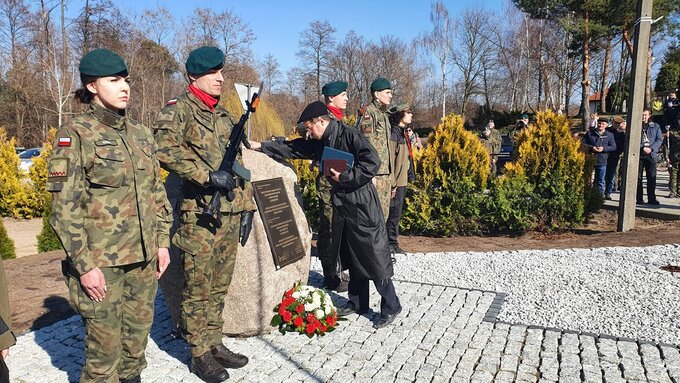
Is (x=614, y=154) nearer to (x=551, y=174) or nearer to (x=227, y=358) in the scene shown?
(x=551, y=174)

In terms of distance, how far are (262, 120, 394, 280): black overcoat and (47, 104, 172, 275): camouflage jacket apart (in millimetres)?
1694

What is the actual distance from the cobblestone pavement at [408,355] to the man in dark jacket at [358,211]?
0.45 meters

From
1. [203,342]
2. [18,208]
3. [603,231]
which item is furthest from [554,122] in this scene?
[18,208]

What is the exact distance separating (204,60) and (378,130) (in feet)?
9.82

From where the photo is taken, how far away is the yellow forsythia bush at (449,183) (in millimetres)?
7980

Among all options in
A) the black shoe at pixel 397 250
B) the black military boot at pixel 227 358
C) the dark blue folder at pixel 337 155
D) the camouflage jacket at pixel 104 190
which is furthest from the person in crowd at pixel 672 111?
the camouflage jacket at pixel 104 190

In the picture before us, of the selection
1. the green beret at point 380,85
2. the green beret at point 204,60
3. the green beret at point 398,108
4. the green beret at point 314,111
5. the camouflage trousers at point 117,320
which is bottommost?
the camouflage trousers at point 117,320

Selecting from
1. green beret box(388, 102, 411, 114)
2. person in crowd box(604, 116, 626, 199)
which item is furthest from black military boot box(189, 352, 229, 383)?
person in crowd box(604, 116, 626, 199)

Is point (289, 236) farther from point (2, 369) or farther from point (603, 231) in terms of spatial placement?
point (603, 231)

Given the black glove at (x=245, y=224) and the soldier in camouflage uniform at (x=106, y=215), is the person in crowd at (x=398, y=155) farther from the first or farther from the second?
the soldier in camouflage uniform at (x=106, y=215)

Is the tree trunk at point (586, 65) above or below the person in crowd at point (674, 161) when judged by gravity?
above

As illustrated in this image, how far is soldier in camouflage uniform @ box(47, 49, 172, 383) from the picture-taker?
2512 millimetres

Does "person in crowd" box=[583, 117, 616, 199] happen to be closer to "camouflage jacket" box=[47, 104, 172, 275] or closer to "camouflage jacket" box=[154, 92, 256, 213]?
"camouflage jacket" box=[154, 92, 256, 213]

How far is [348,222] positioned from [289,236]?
567mm
